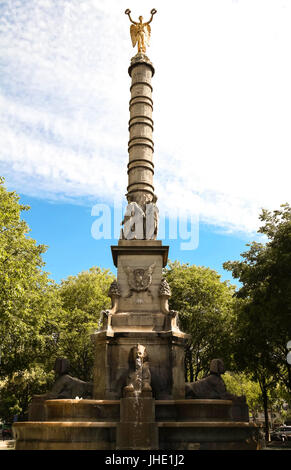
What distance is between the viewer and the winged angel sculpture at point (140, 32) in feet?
60.5

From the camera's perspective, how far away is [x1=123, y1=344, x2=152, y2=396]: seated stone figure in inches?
394

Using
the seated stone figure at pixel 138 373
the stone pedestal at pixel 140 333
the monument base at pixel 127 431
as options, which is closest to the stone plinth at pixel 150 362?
the stone pedestal at pixel 140 333

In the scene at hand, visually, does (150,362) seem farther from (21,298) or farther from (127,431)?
(21,298)

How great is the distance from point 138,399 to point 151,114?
36.9 ft

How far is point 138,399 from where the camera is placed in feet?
32.2

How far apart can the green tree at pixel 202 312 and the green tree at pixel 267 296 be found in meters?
4.41

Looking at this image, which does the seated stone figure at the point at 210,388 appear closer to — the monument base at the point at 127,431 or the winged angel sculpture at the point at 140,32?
the monument base at the point at 127,431

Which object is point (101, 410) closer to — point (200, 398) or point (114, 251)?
point (200, 398)

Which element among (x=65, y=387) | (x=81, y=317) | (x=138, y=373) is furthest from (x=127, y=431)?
(x=81, y=317)

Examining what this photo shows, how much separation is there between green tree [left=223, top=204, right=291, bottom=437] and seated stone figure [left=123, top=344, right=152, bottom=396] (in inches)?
272
